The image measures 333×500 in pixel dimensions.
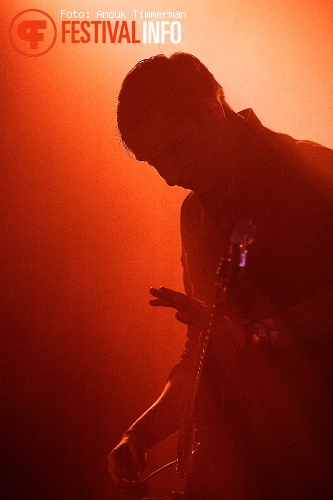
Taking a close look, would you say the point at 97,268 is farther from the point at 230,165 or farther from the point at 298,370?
the point at 298,370

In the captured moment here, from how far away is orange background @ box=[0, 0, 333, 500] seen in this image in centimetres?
287

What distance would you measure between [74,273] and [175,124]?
149cm

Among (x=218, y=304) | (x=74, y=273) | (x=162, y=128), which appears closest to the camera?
(x=218, y=304)

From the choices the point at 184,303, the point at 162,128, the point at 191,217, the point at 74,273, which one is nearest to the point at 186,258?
the point at 191,217

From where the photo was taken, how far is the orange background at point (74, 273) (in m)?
2.87

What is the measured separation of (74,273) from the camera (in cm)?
292

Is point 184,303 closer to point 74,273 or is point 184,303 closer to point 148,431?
point 148,431

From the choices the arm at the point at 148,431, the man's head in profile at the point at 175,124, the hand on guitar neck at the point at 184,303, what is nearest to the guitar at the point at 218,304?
the hand on guitar neck at the point at 184,303

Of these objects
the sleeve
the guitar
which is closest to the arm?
the sleeve

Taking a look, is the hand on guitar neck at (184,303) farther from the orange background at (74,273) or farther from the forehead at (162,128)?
the orange background at (74,273)

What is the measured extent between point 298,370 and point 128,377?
5.58 ft

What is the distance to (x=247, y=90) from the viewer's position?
9.18ft

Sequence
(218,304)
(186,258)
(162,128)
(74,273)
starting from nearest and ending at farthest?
(218,304)
(162,128)
(186,258)
(74,273)

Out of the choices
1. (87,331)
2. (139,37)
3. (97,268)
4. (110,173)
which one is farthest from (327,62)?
(87,331)
